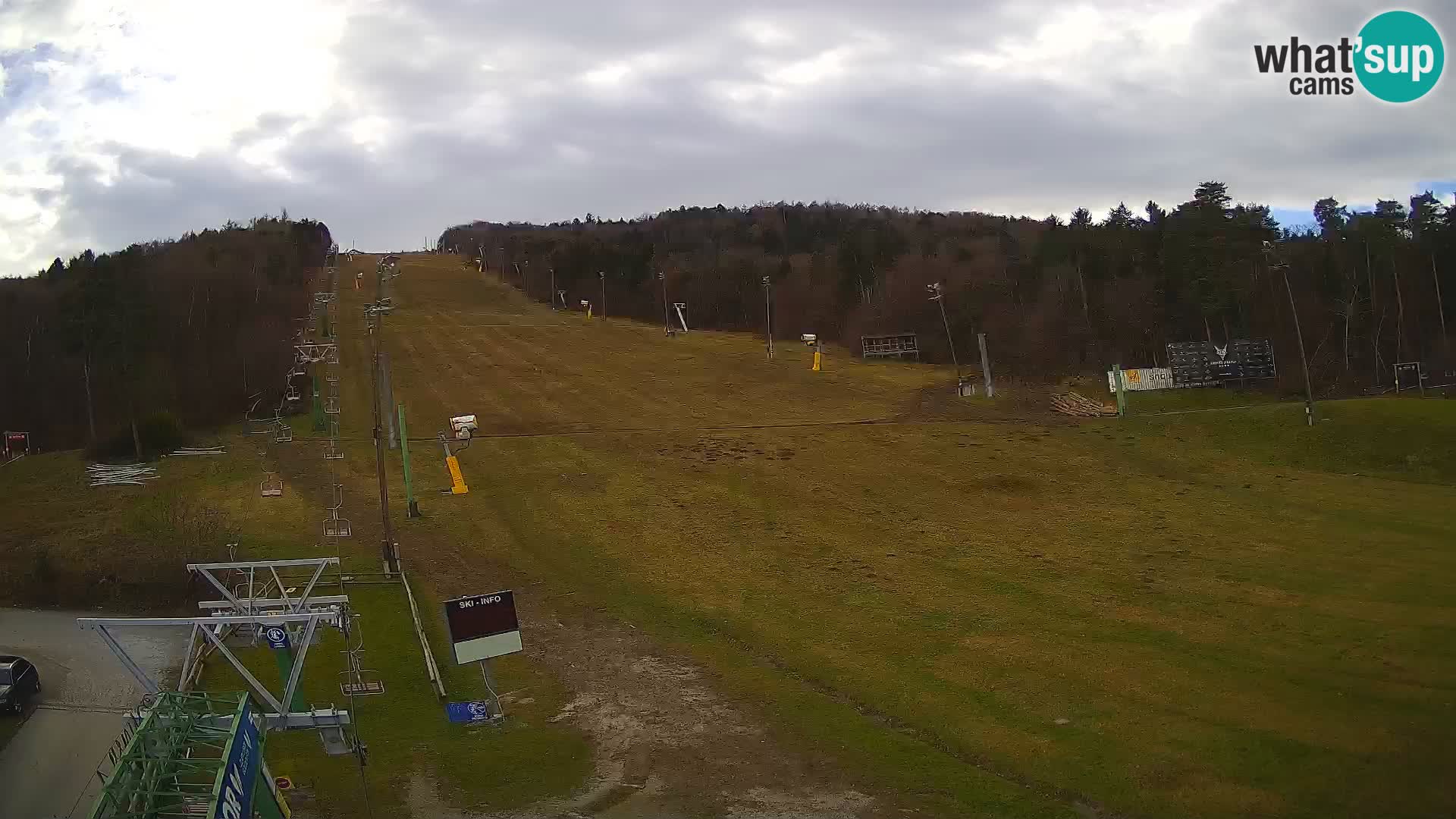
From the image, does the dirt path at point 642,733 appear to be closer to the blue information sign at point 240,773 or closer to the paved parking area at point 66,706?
the blue information sign at point 240,773

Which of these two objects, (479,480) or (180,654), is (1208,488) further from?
(180,654)

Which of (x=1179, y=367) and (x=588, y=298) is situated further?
(x=588, y=298)

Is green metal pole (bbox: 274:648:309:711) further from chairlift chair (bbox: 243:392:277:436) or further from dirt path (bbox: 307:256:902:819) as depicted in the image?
chairlift chair (bbox: 243:392:277:436)

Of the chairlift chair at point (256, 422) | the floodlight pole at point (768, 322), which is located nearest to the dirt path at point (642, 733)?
the chairlift chair at point (256, 422)

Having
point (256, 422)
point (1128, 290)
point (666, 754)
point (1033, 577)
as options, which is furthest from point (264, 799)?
point (1128, 290)

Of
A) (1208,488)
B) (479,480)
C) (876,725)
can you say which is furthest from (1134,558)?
(479,480)

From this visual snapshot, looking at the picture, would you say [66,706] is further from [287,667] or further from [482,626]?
[482,626]

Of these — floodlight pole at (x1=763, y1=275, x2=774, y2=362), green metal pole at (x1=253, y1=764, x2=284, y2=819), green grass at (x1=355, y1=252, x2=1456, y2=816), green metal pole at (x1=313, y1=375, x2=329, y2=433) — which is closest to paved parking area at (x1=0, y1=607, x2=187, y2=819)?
green metal pole at (x1=253, y1=764, x2=284, y2=819)
